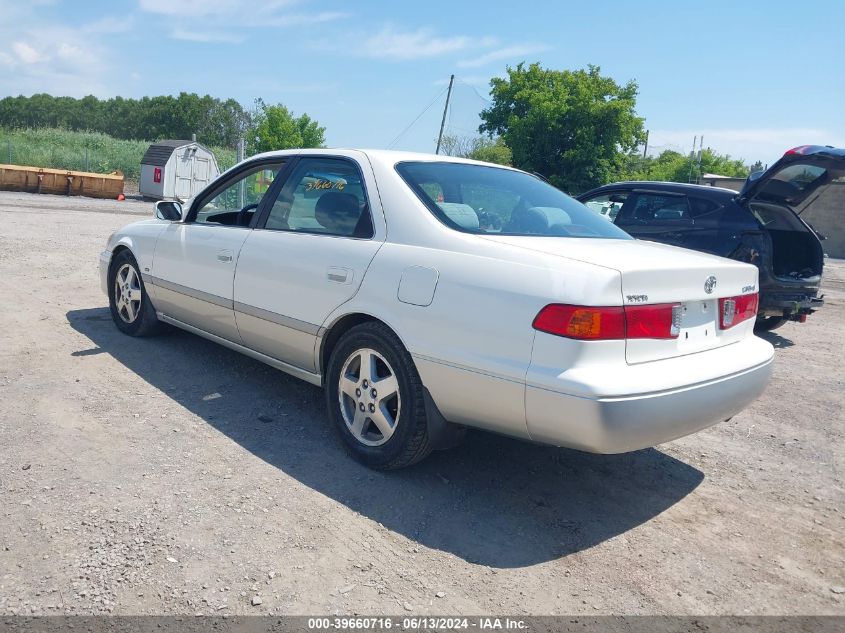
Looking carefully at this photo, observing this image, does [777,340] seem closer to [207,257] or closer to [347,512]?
[207,257]

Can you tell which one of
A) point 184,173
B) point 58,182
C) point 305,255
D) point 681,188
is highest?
point 184,173

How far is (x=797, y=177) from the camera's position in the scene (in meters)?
7.16

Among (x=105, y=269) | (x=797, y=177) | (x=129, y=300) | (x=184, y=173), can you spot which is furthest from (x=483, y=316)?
(x=184, y=173)

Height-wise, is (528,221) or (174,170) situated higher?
(174,170)

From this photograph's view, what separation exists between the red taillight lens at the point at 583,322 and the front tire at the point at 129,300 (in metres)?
3.77

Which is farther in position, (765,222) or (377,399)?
(765,222)

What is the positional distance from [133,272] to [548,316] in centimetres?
405

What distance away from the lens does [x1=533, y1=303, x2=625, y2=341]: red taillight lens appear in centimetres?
282

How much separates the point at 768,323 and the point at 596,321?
6882 millimetres

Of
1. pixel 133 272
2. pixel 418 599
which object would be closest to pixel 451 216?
pixel 418 599

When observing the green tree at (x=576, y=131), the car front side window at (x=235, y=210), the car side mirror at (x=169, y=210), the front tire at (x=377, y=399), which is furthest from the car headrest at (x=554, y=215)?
the green tree at (x=576, y=131)

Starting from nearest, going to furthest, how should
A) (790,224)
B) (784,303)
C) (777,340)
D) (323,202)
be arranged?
(323,202) < (784,303) < (790,224) < (777,340)

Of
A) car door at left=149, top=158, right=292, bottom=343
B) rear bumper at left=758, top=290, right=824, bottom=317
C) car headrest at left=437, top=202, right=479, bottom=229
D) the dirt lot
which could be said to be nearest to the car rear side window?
rear bumper at left=758, top=290, right=824, bottom=317

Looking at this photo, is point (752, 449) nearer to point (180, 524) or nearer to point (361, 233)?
point (361, 233)
